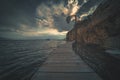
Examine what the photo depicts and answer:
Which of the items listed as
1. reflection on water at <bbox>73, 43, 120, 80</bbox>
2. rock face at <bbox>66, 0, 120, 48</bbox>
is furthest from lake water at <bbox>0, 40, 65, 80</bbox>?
rock face at <bbox>66, 0, 120, 48</bbox>

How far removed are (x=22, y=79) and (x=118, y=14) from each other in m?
13.2

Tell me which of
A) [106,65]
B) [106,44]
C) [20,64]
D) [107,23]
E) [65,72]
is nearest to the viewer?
[65,72]

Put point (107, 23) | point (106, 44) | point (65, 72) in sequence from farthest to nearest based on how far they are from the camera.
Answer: point (106, 44) → point (107, 23) → point (65, 72)

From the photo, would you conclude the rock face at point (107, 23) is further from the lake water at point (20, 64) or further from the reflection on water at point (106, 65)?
the lake water at point (20, 64)

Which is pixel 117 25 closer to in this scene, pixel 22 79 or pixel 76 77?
pixel 76 77

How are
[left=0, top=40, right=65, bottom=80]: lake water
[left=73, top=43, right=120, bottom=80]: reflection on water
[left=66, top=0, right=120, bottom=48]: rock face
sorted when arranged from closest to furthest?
[left=73, top=43, right=120, bottom=80]: reflection on water, [left=0, top=40, right=65, bottom=80]: lake water, [left=66, top=0, right=120, bottom=48]: rock face

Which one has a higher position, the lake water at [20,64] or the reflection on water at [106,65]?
the reflection on water at [106,65]

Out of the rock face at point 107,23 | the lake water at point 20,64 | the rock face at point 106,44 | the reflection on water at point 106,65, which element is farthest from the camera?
the rock face at point 107,23

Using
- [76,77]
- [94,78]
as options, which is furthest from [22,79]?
[94,78]

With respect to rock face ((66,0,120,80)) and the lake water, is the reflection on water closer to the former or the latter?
rock face ((66,0,120,80))

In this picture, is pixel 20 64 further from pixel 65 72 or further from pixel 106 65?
pixel 106 65

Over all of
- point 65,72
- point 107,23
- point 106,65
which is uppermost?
point 107,23

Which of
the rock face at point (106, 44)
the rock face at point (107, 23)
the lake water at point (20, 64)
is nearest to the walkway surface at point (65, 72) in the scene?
the rock face at point (106, 44)

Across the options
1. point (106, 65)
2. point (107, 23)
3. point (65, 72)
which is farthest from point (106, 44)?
point (65, 72)
